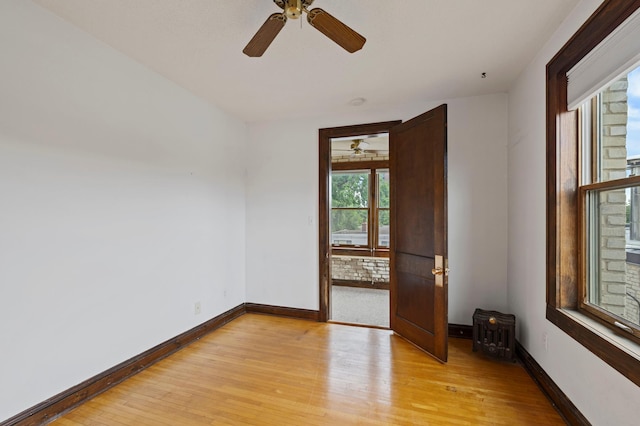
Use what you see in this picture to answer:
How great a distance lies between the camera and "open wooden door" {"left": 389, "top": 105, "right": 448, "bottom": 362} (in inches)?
98.3

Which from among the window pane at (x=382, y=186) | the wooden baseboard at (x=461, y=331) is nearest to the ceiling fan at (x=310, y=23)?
the wooden baseboard at (x=461, y=331)

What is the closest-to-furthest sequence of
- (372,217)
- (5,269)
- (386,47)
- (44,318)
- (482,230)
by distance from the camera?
(5,269)
(44,318)
(386,47)
(482,230)
(372,217)

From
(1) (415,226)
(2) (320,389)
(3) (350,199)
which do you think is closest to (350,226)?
(3) (350,199)

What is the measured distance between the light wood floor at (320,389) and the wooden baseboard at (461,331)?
11cm

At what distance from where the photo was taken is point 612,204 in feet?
5.31

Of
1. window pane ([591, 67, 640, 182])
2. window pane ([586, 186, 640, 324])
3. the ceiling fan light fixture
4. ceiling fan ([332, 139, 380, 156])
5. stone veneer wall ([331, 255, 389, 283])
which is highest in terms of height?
ceiling fan ([332, 139, 380, 156])

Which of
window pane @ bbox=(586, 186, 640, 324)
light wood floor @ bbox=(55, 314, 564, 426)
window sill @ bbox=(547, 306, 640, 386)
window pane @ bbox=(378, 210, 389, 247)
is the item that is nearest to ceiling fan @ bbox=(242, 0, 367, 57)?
window pane @ bbox=(586, 186, 640, 324)

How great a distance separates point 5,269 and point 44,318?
39 cm

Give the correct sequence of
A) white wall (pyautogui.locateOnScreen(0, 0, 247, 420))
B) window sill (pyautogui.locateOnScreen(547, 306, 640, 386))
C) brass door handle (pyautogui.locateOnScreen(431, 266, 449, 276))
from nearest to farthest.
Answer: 1. window sill (pyautogui.locateOnScreen(547, 306, 640, 386))
2. white wall (pyautogui.locateOnScreen(0, 0, 247, 420))
3. brass door handle (pyautogui.locateOnScreen(431, 266, 449, 276))

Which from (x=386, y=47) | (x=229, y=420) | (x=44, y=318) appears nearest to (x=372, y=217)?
(x=386, y=47)

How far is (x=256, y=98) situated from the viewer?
308cm

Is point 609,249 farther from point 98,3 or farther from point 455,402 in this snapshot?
point 98,3

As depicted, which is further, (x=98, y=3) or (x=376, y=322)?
(x=376, y=322)

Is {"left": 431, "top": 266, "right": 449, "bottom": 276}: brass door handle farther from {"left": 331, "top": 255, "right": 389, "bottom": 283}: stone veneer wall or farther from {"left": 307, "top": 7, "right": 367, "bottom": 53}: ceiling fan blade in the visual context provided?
{"left": 331, "top": 255, "right": 389, "bottom": 283}: stone veneer wall
